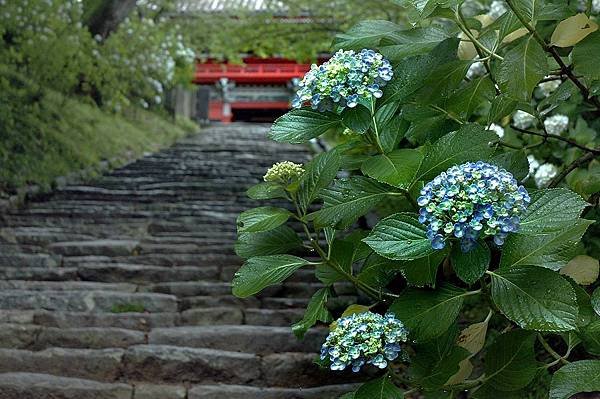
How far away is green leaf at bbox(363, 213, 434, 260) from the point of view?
4.62 feet

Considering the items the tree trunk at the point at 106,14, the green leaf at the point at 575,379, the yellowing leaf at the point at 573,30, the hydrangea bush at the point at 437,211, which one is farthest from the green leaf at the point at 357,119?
the tree trunk at the point at 106,14

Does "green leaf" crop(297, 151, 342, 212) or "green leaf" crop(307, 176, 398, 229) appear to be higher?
"green leaf" crop(297, 151, 342, 212)

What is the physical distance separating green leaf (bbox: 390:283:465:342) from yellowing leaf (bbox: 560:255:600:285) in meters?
0.49

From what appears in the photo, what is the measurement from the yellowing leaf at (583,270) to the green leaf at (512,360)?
30 centimetres

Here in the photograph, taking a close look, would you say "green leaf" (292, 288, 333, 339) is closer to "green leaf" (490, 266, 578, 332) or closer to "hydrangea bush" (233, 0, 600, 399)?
"hydrangea bush" (233, 0, 600, 399)

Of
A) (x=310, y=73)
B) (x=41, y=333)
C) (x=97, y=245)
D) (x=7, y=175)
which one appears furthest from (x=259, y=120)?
(x=310, y=73)

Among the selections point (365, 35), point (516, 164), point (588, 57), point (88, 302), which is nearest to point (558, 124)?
point (516, 164)

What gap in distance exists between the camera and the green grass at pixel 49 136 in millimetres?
8328

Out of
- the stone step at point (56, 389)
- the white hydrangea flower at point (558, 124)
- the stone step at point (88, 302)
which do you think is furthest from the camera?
Answer: the stone step at point (88, 302)

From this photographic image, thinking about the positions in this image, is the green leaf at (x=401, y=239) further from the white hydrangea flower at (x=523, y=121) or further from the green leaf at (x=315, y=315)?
the white hydrangea flower at (x=523, y=121)

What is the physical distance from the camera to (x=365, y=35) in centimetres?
175

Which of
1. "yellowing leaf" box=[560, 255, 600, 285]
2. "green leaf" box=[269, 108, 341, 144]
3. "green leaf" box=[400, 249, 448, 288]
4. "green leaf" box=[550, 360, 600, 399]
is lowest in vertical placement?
"green leaf" box=[550, 360, 600, 399]

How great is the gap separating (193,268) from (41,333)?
4.68 feet

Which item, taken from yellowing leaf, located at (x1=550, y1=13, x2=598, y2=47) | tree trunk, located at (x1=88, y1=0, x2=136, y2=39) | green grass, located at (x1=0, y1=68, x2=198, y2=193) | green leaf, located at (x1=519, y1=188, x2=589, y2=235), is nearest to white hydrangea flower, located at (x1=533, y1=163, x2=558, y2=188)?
yellowing leaf, located at (x1=550, y1=13, x2=598, y2=47)
